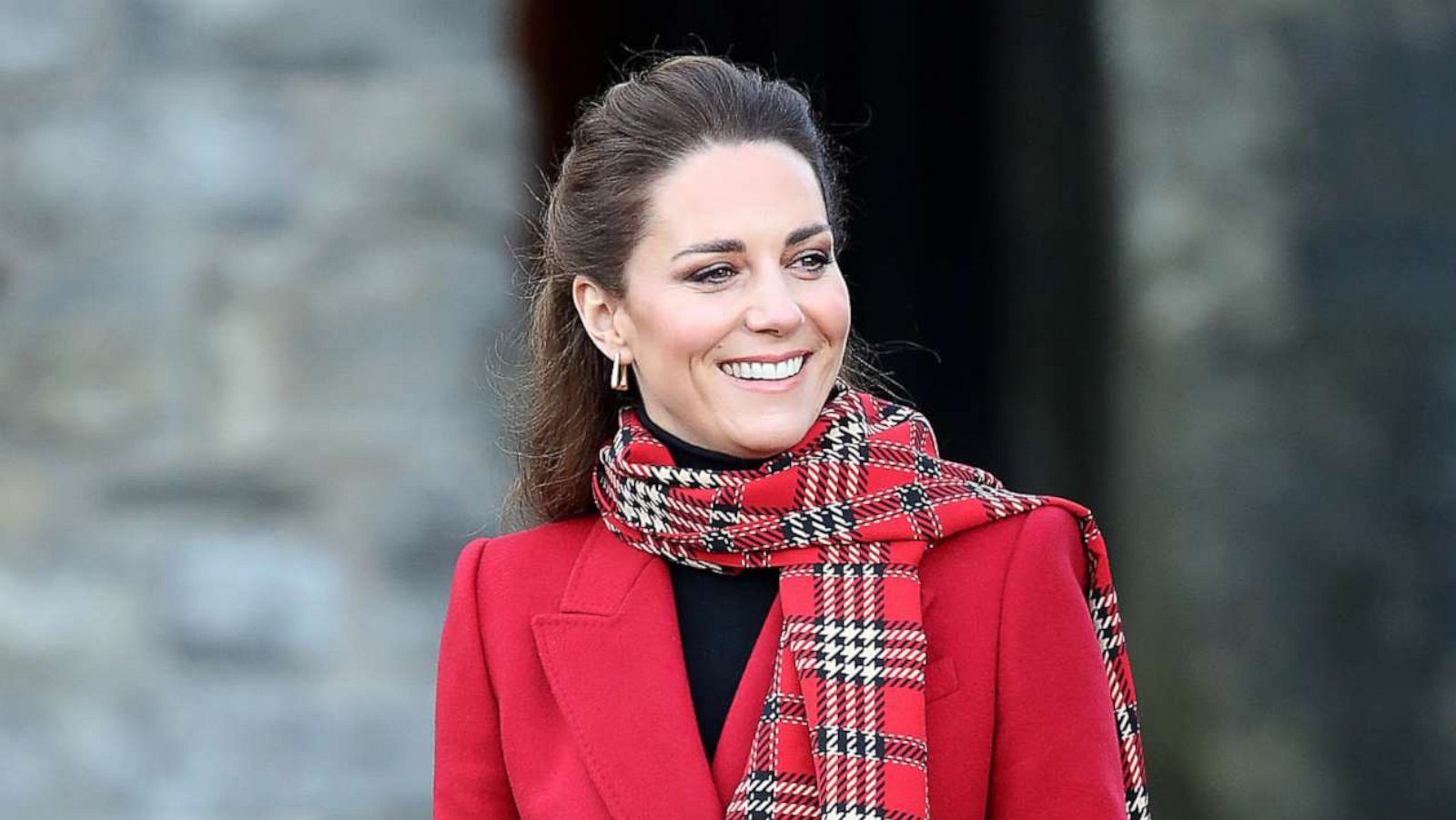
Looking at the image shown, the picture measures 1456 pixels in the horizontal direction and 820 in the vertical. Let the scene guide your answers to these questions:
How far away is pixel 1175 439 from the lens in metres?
3.99

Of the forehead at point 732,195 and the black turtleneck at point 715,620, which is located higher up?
the forehead at point 732,195

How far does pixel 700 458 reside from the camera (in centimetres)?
258

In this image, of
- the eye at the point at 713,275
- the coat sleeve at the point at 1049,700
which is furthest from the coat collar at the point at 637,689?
the eye at the point at 713,275

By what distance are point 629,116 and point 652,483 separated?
0.41 m

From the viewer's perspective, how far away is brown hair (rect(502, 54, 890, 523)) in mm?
2572

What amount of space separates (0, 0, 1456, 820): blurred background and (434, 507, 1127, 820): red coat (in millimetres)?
1275

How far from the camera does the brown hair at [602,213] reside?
257cm

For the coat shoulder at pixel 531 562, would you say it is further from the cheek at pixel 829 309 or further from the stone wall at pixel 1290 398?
the stone wall at pixel 1290 398

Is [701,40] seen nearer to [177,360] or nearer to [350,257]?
Result: [350,257]

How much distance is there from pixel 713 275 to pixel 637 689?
1.50ft

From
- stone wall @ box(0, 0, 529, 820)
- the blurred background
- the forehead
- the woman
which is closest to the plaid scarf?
the woman

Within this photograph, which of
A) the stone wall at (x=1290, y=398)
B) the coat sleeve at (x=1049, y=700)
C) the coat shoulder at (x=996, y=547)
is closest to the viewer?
the coat sleeve at (x=1049, y=700)

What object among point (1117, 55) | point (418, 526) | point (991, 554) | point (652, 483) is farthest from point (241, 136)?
point (991, 554)

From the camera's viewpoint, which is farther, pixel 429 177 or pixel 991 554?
pixel 429 177
